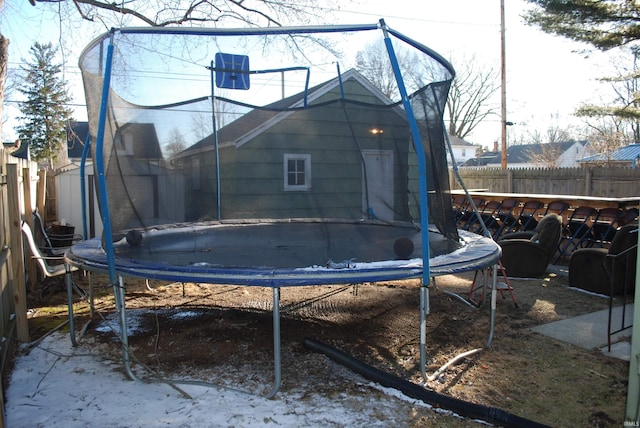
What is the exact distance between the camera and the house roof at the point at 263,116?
3.53 m

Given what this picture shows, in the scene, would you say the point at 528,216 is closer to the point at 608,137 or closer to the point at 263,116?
the point at 263,116

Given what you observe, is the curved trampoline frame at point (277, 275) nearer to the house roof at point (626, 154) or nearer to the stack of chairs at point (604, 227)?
the stack of chairs at point (604, 227)

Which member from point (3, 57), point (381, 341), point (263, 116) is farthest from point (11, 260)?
point (381, 341)

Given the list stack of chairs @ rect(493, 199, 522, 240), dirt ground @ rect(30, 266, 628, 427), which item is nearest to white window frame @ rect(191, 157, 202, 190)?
dirt ground @ rect(30, 266, 628, 427)

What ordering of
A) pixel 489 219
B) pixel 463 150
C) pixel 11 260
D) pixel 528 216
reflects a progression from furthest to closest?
pixel 463 150, pixel 489 219, pixel 528 216, pixel 11 260

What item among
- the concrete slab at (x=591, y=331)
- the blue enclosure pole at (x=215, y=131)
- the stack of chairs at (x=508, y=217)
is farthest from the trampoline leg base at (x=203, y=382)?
the stack of chairs at (x=508, y=217)

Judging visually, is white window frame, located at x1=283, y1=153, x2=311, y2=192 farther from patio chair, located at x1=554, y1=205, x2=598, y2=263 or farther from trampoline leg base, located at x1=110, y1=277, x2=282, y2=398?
patio chair, located at x1=554, y1=205, x2=598, y2=263

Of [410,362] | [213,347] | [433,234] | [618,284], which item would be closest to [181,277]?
[213,347]

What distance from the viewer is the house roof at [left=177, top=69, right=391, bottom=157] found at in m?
3.53

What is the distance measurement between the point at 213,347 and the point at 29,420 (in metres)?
1.08

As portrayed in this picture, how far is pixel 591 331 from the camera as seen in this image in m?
3.17

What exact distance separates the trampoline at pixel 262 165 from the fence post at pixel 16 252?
361mm

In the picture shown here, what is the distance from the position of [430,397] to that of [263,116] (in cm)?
235

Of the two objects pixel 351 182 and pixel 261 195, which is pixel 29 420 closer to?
pixel 261 195
